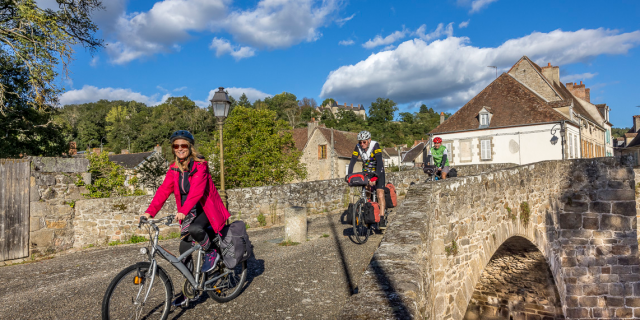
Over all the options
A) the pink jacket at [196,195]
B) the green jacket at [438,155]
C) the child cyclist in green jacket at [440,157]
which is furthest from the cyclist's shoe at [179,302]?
the green jacket at [438,155]

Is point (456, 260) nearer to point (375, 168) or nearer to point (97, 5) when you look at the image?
point (375, 168)

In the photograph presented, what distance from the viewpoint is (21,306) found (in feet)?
15.0

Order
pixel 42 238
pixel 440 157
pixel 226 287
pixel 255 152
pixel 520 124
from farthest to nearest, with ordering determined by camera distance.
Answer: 1. pixel 520 124
2. pixel 255 152
3. pixel 440 157
4. pixel 42 238
5. pixel 226 287

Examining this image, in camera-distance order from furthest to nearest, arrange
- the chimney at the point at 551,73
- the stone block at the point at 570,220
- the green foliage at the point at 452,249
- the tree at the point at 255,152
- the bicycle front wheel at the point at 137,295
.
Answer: the chimney at the point at 551,73 < the tree at the point at 255,152 < the stone block at the point at 570,220 < the green foliage at the point at 452,249 < the bicycle front wheel at the point at 137,295

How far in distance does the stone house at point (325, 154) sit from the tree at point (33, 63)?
2298 centimetres

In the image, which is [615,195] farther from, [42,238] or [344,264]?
[42,238]

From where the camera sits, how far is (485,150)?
28594mm

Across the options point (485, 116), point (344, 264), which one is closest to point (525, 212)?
point (344, 264)

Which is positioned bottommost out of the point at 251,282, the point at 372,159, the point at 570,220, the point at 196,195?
the point at 570,220

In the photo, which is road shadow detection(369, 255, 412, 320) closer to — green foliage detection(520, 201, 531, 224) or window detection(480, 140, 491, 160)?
green foliage detection(520, 201, 531, 224)

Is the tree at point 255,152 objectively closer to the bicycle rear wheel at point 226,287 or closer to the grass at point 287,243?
the grass at point 287,243

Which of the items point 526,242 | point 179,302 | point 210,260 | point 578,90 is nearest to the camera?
point 179,302

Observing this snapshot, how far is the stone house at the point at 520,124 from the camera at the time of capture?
2611 cm

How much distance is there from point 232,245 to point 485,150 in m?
28.2
